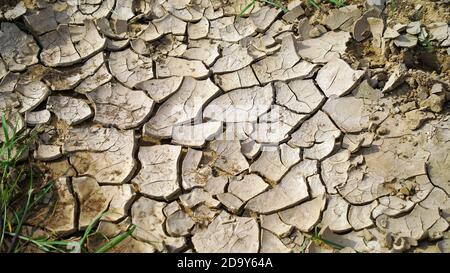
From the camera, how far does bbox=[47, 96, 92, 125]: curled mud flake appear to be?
2432 mm

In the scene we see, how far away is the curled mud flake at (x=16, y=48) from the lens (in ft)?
8.60

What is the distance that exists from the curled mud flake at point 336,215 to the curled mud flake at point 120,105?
0.97 meters

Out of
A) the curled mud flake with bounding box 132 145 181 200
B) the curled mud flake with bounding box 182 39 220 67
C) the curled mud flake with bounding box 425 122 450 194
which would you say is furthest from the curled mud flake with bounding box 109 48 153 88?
the curled mud flake with bounding box 425 122 450 194

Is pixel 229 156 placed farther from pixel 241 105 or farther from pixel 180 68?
pixel 180 68

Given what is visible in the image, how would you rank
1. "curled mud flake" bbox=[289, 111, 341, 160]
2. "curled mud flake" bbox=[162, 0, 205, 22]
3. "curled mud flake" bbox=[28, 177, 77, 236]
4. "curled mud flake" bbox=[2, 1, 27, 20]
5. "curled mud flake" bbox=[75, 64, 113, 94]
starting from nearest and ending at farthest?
"curled mud flake" bbox=[28, 177, 77, 236], "curled mud flake" bbox=[289, 111, 341, 160], "curled mud flake" bbox=[75, 64, 113, 94], "curled mud flake" bbox=[2, 1, 27, 20], "curled mud flake" bbox=[162, 0, 205, 22]

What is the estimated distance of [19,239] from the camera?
80.5 inches

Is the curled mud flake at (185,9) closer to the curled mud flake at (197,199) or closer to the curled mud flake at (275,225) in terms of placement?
the curled mud flake at (197,199)

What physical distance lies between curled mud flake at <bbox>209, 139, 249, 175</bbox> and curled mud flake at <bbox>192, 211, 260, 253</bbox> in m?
0.25

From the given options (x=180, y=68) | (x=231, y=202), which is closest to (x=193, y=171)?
(x=231, y=202)

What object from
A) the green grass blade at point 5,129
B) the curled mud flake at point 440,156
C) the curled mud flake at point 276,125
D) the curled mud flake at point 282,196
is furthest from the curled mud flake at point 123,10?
the curled mud flake at point 440,156

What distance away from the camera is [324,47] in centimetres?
269

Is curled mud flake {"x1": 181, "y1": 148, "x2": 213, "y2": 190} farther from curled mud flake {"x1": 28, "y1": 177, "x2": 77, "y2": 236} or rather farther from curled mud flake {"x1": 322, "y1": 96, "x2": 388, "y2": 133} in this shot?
curled mud flake {"x1": 322, "y1": 96, "x2": 388, "y2": 133}

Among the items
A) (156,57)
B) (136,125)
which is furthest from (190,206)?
(156,57)
